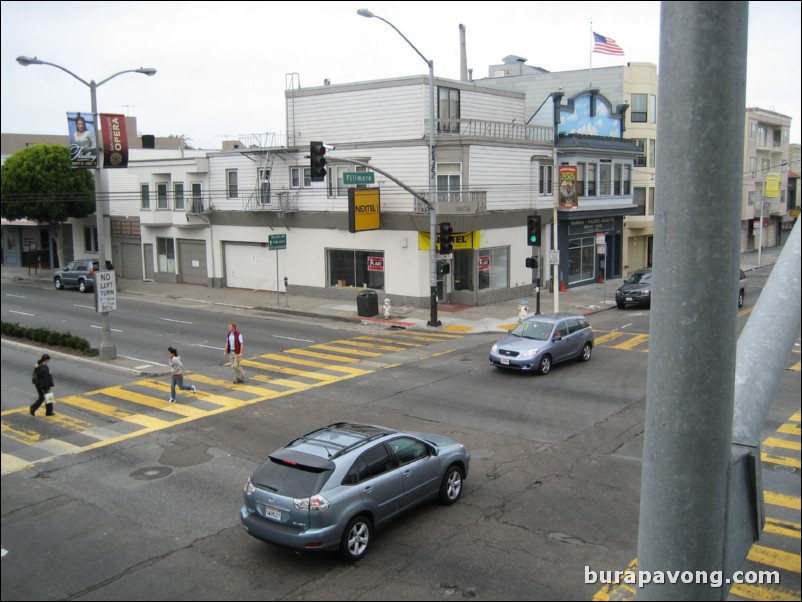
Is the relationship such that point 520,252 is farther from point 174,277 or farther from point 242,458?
point 242,458

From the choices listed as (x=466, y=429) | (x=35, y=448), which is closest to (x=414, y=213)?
(x=466, y=429)

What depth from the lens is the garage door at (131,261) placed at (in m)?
48.1

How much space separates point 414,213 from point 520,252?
7.41 meters

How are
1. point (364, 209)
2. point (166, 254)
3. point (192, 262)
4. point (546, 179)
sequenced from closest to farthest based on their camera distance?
point (364, 209) < point (546, 179) < point (192, 262) < point (166, 254)

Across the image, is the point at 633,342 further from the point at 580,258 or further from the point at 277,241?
the point at 580,258

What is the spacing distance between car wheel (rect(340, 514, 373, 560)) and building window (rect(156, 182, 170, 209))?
128ft

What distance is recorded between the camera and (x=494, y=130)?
37688 millimetres

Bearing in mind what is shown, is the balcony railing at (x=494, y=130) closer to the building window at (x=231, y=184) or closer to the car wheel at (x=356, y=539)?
the building window at (x=231, y=184)

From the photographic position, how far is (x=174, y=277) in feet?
150

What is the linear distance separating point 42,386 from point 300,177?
972 inches

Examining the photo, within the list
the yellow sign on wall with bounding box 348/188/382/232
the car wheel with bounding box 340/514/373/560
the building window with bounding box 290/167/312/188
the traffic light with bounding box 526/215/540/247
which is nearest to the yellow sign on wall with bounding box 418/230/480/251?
the yellow sign on wall with bounding box 348/188/382/232

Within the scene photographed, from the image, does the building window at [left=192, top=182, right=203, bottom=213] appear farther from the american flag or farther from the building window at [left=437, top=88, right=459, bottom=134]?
the american flag

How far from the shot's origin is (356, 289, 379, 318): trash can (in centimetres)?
3288

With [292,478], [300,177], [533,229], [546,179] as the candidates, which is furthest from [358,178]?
[292,478]
